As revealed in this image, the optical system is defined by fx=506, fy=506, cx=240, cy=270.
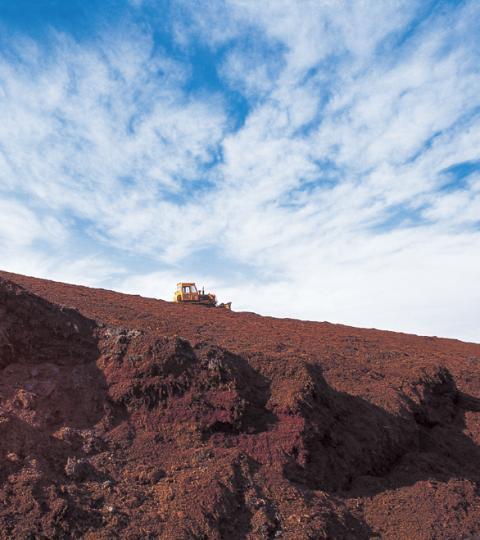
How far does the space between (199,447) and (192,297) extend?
22.4 m

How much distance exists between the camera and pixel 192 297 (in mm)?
29406

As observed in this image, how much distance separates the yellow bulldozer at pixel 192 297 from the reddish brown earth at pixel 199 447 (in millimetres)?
19855

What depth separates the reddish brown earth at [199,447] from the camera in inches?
234

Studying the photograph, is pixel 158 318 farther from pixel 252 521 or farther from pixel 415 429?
pixel 252 521

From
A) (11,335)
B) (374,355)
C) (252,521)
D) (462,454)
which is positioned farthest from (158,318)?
(252,521)

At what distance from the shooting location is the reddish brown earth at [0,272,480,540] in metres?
5.94

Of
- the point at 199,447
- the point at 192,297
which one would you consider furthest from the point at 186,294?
the point at 199,447

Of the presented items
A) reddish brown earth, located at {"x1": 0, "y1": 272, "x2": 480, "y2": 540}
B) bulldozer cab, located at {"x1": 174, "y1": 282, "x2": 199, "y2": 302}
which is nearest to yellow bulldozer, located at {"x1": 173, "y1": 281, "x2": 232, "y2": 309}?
bulldozer cab, located at {"x1": 174, "y1": 282, "x2": 199, "y2": 302}

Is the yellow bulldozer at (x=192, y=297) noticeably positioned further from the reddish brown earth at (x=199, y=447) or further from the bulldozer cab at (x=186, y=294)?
the reddish brown earth at (x=199, y=447)

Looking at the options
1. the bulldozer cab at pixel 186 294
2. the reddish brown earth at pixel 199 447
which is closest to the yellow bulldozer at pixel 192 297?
the bulldozer cab at pixel 186 294

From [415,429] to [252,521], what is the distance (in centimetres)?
450

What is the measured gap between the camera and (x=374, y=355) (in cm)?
1546

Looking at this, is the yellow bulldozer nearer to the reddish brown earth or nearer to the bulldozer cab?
the bulldozer cab

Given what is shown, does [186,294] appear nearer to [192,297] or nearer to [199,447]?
[192,297]
